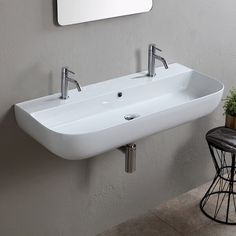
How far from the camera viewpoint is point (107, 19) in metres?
2.75

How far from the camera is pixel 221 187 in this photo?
358 centimetres

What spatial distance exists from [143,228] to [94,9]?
1270 millimetres

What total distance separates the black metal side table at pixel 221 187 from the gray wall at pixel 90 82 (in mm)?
141

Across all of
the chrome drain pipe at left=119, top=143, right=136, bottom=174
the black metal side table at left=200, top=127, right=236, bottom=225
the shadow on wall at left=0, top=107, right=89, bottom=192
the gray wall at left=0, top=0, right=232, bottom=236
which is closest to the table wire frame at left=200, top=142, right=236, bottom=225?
the black metal side table at left=200, top=127, right=236, bottom=225

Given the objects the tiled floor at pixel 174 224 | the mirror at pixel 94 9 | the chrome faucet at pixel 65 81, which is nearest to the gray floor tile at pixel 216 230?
the tiled floor at pixel 174 224

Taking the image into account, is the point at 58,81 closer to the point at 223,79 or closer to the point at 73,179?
the point at 73,179


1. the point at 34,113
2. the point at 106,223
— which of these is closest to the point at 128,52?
the point at 34,113

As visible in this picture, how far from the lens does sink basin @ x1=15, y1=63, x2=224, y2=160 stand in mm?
2406

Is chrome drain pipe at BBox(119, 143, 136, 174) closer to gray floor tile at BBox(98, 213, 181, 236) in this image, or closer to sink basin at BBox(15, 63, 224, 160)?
sink basin at BBox(15, 63, 224, 160)

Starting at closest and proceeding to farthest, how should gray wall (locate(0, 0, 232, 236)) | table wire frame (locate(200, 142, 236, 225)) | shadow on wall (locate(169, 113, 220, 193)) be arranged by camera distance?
gray wall (locate(0, 0, 232, 236)) < table wire frame (locate(200, 142, 236, 225)) < shadow on wall (locate(169, 113, 220, 193))

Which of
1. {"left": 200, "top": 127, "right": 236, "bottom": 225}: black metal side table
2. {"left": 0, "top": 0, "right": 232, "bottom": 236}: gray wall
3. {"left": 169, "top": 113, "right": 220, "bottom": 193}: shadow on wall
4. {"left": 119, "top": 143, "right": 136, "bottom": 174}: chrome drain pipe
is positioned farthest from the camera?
{"left": 169, "top": 113, "right": 220, "bottom": 193}: shadow on wall

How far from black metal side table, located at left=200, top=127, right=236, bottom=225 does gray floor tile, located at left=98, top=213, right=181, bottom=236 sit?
282 millimetres

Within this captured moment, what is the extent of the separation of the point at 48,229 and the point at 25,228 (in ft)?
0.46

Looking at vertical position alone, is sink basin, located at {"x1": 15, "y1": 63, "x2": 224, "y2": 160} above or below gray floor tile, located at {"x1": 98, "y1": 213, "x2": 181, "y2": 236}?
above
